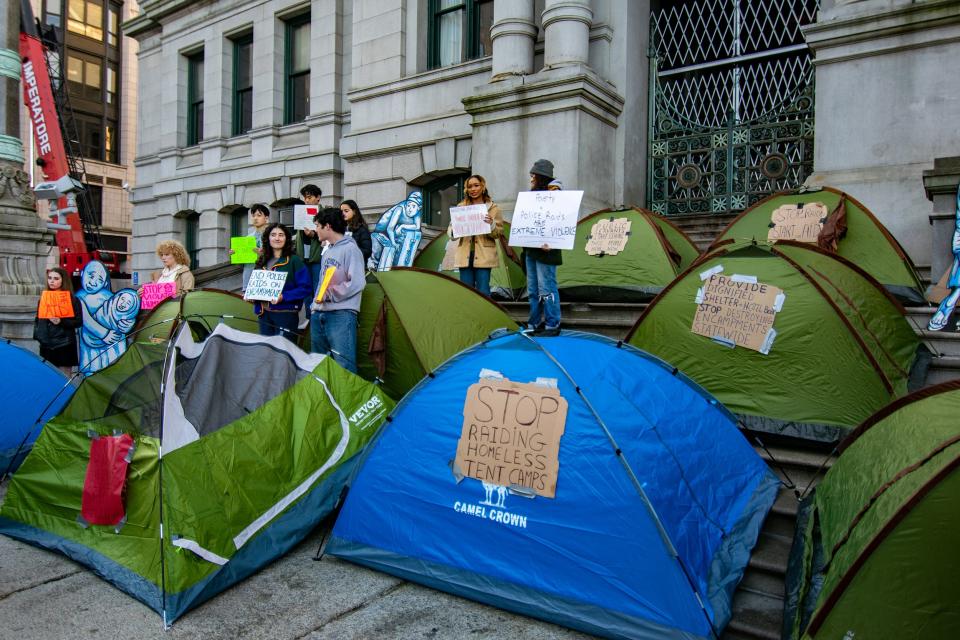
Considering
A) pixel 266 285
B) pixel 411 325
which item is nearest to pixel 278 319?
pixel 266 285

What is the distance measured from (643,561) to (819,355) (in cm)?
234

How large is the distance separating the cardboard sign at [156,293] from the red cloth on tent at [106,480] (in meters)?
3.85

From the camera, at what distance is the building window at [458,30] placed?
559 inches

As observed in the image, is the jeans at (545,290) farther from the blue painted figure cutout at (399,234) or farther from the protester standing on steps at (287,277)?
the blue painted figure cutout at (399,234)

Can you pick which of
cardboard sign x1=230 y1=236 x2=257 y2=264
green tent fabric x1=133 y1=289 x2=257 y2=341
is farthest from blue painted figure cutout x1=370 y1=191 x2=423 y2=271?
green tent fabric x1=133 y1=289 x2=257 y2=341

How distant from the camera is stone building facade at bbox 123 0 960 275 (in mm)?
8898

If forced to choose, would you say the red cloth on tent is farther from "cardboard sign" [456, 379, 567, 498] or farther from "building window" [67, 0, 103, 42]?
"building window" [67, 0, 103, 42]

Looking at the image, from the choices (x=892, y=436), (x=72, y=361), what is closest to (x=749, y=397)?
(x=892, y=436)

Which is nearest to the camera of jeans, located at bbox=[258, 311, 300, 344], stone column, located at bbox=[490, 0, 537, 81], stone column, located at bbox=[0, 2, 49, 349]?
jeans, located at bbox=[258, 311, 300, 344]

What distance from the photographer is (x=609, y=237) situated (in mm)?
8859

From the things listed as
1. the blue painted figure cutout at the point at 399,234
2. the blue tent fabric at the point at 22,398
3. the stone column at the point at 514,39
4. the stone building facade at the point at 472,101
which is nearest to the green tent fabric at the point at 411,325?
the blue tent fabric at the point at 22,398

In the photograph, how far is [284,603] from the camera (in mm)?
3904

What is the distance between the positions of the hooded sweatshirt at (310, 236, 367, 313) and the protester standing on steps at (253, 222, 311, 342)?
2.01ft

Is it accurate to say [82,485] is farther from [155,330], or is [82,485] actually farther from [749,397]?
[749,397]
